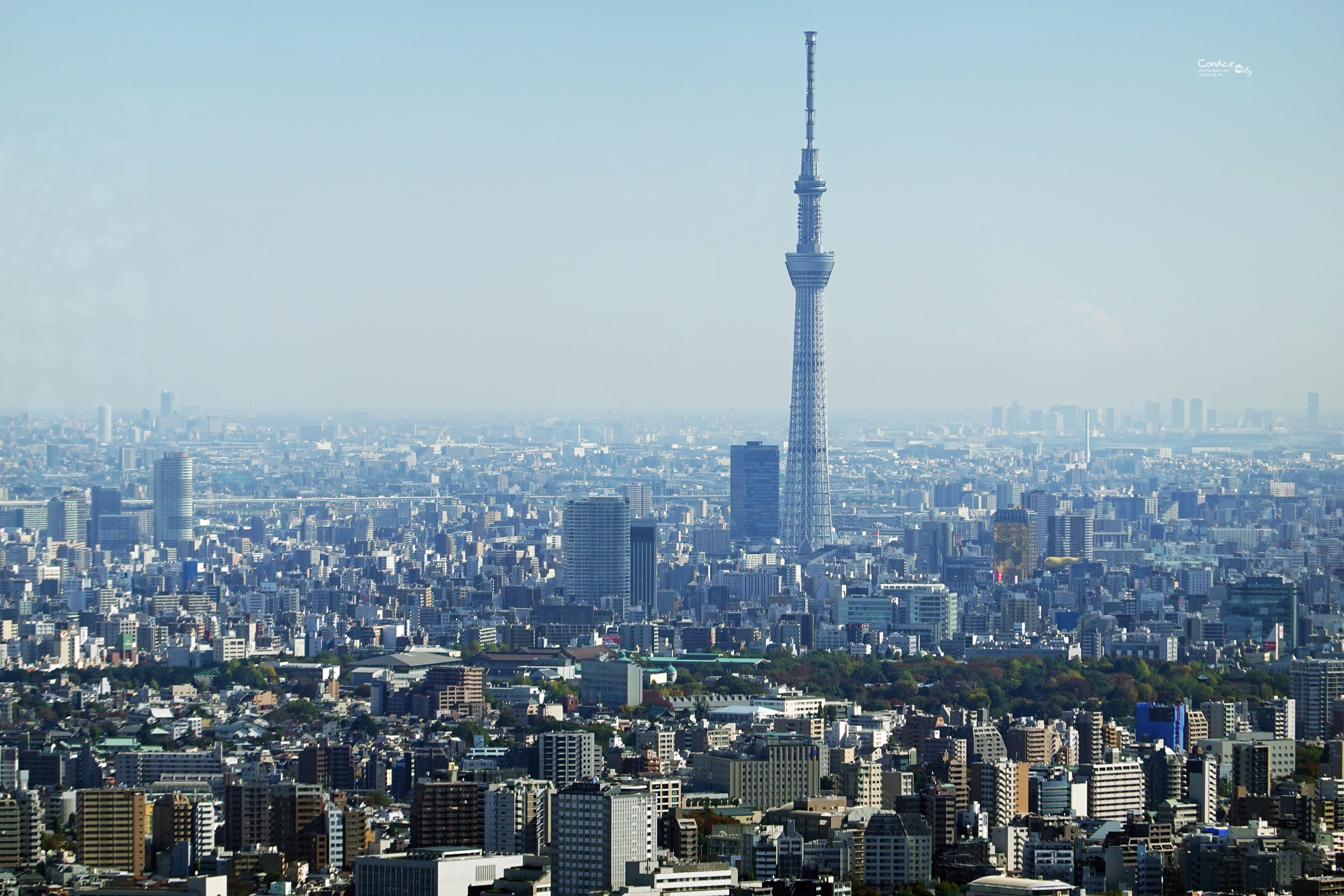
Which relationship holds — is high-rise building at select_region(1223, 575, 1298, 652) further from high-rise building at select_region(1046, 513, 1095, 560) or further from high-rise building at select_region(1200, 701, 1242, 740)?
high-rise building at select_region(1046, 513, 1095, 560)

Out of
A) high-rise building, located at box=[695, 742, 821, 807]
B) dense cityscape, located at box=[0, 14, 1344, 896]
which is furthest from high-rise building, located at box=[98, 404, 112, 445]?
high-rise building, located at box=[695, 742, 821, 807]

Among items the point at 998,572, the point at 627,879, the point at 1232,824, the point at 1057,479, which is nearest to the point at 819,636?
the point at 998,572

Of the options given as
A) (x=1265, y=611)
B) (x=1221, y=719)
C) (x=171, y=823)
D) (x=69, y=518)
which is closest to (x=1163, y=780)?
(x=1221, y=719)

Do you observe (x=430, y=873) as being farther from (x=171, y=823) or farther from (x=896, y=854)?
(x=171, y=823)

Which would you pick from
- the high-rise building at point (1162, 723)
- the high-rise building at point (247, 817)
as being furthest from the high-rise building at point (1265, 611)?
the high-rise building at point (247, 817)

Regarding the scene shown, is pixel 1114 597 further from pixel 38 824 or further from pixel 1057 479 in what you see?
pixel 38 824

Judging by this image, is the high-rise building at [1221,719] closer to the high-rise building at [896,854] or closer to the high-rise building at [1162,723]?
the high-rise building at [1162,723]
